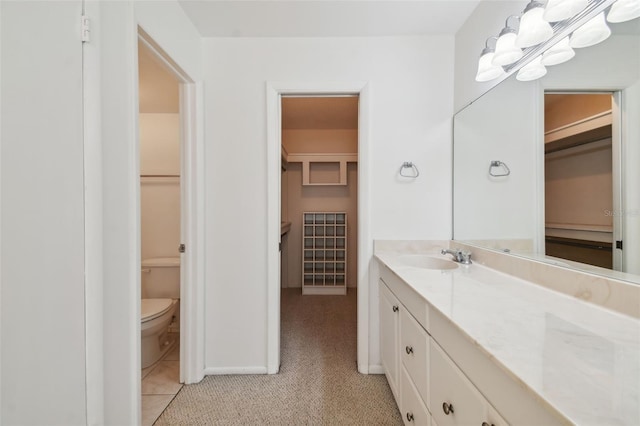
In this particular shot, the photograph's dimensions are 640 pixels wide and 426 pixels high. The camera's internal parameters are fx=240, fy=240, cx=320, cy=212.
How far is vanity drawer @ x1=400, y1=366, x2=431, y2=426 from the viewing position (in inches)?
38.3

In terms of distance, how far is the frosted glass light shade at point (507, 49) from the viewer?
1129 mm

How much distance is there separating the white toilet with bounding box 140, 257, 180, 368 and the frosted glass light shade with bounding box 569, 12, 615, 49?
2.66 meters

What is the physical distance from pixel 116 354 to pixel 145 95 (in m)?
2.18

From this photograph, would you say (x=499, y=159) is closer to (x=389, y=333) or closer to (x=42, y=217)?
(x=389, y=333)

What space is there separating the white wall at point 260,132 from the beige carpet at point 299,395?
162 mm

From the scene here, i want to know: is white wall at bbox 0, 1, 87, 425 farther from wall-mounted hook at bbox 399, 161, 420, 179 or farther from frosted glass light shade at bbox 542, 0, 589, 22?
frosted glass light shade at bbox 542, 0, 589, 22

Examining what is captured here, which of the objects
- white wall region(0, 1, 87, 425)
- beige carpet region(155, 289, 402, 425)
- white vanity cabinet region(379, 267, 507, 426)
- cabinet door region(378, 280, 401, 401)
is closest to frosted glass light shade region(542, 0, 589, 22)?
white vanity cabinet region(379, 267, 507, 426)

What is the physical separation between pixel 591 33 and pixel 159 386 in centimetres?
280

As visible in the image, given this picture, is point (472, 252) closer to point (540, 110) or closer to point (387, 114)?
→ point (540, 110)

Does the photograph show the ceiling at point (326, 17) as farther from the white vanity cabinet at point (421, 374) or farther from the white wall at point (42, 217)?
the white vanity cabinet at point (421, 374)

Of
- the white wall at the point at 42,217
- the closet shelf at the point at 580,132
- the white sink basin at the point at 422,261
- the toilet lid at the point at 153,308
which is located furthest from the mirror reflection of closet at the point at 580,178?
the toilet lid at the point at 153,308

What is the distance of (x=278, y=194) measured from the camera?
1735 millimetres

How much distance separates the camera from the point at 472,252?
1512mm

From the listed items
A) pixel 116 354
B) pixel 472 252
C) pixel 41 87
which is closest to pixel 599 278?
pixel 472 252
